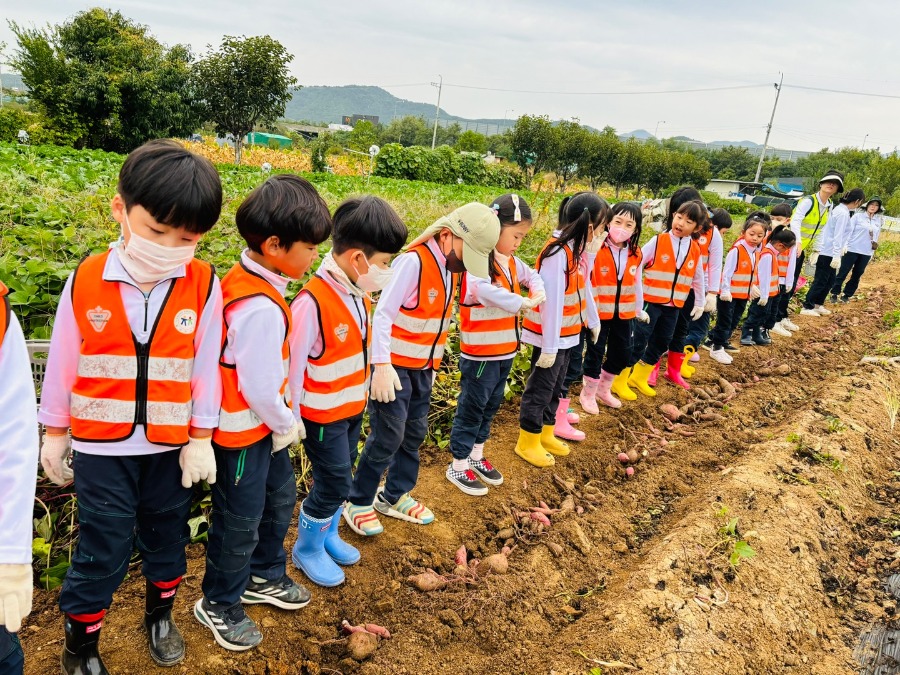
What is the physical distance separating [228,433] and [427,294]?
1.12 metres

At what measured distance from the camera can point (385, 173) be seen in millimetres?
18891

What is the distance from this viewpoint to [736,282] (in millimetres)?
6016

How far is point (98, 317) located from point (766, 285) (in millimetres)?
6729

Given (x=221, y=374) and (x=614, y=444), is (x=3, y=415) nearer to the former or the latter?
(x=221, y=374)

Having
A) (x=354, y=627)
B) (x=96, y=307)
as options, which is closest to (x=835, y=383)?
(x=354, y=627)

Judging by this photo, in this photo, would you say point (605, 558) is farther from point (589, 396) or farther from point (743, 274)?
point (743, 274)

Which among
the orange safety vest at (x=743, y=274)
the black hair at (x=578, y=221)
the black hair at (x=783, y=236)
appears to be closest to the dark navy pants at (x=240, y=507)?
the black hair at (x=578, y=221)

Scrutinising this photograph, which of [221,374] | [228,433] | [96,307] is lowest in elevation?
[228,433]

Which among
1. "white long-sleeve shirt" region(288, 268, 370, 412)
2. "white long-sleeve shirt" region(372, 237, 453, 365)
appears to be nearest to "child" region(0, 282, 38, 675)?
"white long-sleeve shirt" region(288, 268, 370, 412)

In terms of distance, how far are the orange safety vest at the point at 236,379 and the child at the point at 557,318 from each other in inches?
76.5

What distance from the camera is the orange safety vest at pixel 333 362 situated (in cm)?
204

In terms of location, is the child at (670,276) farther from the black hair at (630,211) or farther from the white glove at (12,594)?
the white glove at (12,594)

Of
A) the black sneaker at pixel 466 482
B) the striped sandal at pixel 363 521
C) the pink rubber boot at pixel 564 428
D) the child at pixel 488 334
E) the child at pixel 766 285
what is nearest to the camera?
the striped sandal at pixel 363 521

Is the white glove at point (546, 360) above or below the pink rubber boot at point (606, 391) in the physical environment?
above
